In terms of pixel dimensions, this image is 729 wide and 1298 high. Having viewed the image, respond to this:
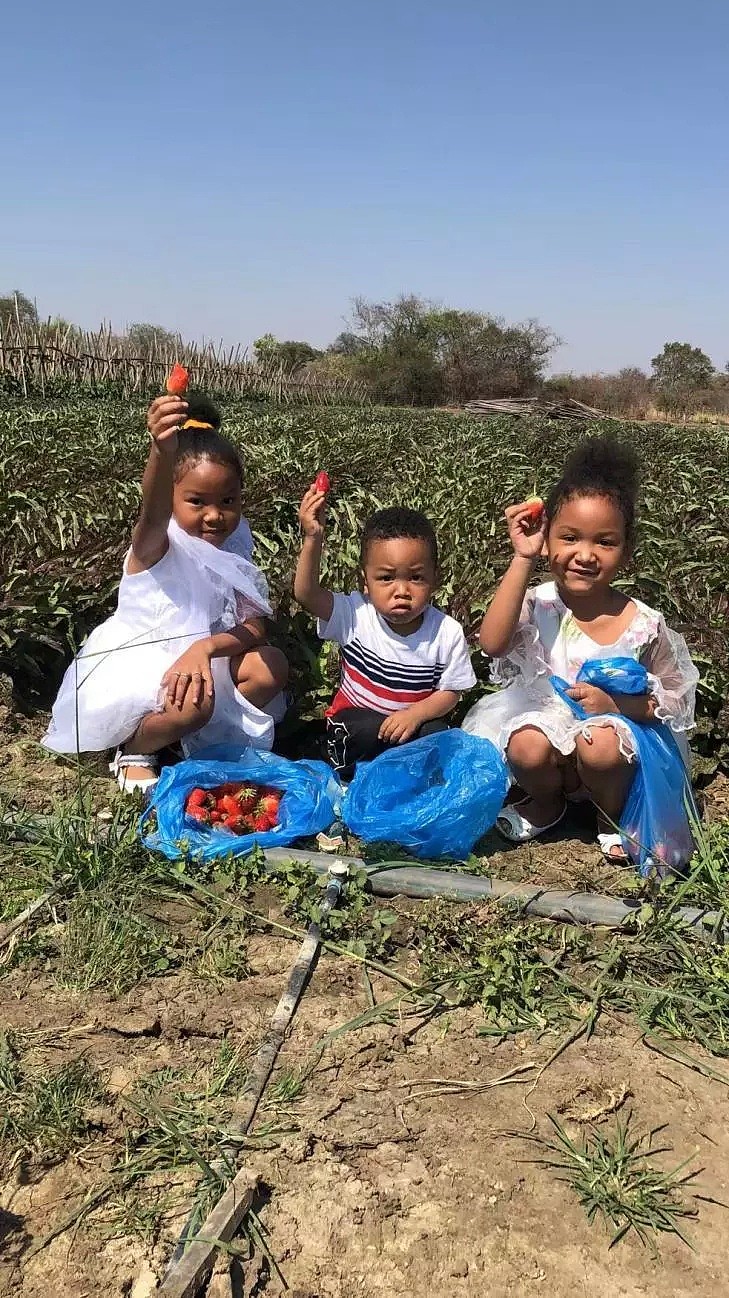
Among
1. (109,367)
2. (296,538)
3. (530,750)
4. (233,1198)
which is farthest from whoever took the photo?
(109,367)

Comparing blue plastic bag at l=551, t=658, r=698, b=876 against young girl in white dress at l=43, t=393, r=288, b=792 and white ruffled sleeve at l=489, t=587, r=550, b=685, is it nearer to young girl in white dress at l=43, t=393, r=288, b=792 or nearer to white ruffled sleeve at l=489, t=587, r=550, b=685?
white ruffled sleeve at l=489, t=587, r=550, b=685

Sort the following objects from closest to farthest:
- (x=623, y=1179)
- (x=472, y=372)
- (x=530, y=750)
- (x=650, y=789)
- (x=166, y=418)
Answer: (x=623, y=1179), (x=166, y=418), (x=650, y=789), (x=530, y=750), (x=472, y=372)

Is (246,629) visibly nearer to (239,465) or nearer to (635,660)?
(239,465)

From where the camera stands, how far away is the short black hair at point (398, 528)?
9.39 ft

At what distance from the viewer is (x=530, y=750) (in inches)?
106

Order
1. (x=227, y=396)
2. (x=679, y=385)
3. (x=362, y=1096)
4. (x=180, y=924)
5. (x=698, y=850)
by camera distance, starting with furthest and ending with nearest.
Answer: (x=679, y=385), (x=227, y=396), (x=698, y=850), (x=180, y=924), (x=362, y=1096)

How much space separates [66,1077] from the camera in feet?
5.38

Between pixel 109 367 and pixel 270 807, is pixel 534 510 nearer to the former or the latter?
pixel 270 807

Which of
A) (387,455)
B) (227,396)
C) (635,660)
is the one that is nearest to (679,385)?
(227,396)

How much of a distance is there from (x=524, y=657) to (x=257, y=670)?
95 centimetres

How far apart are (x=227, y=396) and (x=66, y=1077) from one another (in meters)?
26.7

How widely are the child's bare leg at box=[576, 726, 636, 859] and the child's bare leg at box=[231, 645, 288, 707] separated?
111 centimetres

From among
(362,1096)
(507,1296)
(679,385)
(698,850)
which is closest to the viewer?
(507,1296)

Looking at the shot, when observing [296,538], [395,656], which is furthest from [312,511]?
[296,538]
